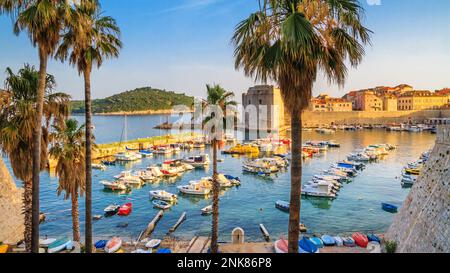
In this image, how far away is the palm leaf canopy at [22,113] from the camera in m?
12.5

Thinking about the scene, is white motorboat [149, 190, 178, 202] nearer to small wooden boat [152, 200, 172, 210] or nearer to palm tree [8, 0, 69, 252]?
small wooden boat [152, 200, 172, 210]

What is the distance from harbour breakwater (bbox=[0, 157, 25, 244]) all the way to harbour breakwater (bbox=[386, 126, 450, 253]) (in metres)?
19.4

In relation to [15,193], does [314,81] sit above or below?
above

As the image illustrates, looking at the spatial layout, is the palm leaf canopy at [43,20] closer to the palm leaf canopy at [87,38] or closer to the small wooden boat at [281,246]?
the palm leaf canopy at [87,38]

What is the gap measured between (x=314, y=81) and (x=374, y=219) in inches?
957

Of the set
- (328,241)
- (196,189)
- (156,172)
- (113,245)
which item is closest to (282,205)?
(196,189)

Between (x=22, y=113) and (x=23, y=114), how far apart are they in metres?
0.05

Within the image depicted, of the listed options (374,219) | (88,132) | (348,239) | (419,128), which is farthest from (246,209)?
(419,128)

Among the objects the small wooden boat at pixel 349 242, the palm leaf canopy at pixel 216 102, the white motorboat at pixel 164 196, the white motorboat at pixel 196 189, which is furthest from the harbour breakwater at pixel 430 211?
the white motorboat at pixel 196 189

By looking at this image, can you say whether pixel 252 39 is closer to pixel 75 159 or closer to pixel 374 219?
pixel 75 159

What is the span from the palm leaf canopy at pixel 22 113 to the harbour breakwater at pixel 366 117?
408 ft

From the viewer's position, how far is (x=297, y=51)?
6973 millimetres

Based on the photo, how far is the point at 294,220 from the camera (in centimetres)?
809

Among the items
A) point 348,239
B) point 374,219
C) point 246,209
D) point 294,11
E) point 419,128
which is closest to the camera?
point 294,11
